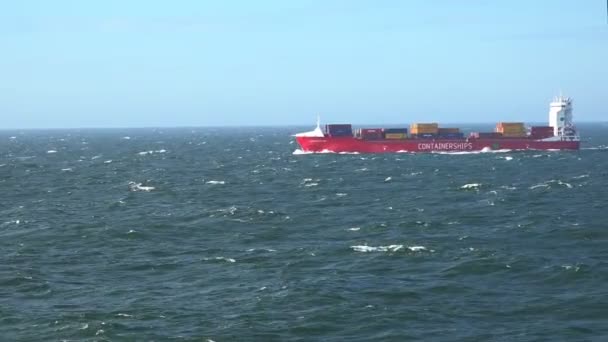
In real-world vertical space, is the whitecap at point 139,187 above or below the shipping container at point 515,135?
below

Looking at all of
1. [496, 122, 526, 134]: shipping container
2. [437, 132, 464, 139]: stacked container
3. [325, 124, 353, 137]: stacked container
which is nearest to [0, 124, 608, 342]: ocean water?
[496, 122, 526, 134]: shipping container

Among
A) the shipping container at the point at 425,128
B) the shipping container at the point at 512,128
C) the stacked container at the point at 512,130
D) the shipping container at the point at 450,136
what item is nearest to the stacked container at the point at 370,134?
the shipping container at the point at 425,128

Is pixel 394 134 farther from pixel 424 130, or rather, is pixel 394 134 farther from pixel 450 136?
pixel 450 136

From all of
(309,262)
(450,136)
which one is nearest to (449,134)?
(450,136)

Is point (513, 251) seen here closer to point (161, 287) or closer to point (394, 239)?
point (394, 239)

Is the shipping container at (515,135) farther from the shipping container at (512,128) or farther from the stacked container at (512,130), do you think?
the shipping container at (512,128)

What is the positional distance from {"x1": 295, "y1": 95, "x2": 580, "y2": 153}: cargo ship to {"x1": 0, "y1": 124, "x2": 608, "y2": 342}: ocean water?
5443 centimetres

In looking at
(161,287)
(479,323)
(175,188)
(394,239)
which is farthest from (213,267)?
(175,188)

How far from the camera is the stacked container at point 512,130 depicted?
5635 inches

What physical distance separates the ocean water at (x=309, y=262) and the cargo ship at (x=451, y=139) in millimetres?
54431

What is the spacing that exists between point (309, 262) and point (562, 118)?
10879 cm

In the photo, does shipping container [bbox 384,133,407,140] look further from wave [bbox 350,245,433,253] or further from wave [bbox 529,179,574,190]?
wave [bbox 350,245,433,253]

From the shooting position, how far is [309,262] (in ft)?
146

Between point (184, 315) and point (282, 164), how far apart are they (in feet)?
296
